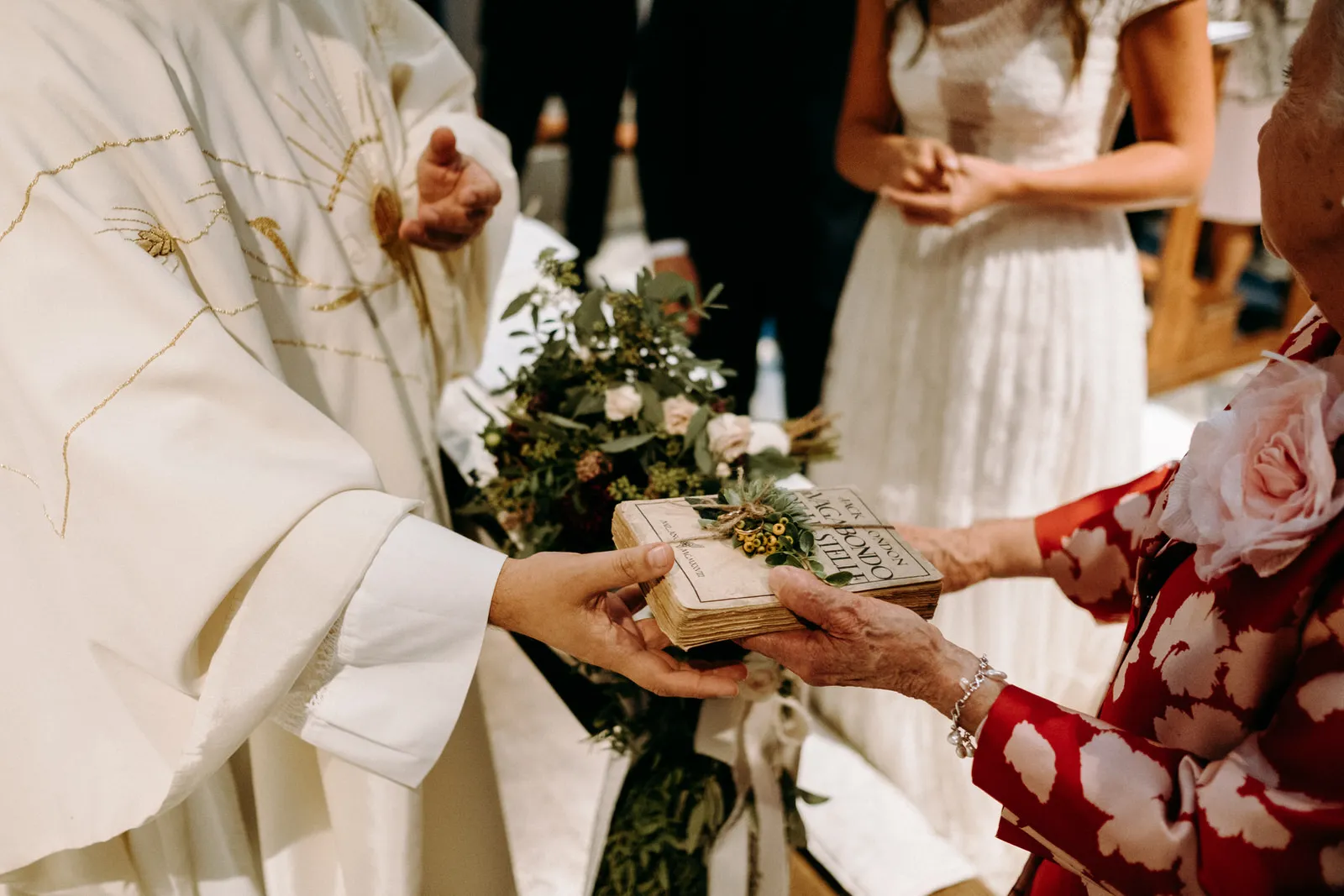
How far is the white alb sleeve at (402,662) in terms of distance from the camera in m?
0.92

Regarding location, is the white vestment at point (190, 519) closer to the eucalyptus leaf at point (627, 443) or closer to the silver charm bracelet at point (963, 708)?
the eucalyptus leaf at point (627, 443)

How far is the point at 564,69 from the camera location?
10.3 feet

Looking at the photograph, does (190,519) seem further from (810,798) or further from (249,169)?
(810,798)

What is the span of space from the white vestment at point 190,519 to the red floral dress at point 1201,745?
0.54 meters

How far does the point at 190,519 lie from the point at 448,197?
0.64 m

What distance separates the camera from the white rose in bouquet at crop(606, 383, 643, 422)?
47.7 inches

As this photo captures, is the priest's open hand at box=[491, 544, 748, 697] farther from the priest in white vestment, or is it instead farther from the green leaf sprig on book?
the green leaf sprig on book

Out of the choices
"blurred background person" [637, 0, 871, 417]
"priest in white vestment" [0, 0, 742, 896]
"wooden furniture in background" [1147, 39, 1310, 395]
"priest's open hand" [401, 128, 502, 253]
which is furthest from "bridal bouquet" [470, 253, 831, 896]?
"wooden furniture in background" [1147, 39, 1310, 395]

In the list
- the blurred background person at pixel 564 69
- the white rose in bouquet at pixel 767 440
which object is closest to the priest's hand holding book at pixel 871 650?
the white rose in bouquet at pixel 767 440

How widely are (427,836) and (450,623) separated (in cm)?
51

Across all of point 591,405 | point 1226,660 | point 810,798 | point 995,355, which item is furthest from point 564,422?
point 995,355

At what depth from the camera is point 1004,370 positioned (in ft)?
5.76

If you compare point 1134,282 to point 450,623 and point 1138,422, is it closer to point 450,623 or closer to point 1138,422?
point 1138,422

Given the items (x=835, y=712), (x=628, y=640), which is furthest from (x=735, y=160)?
(x=628, y=640)
